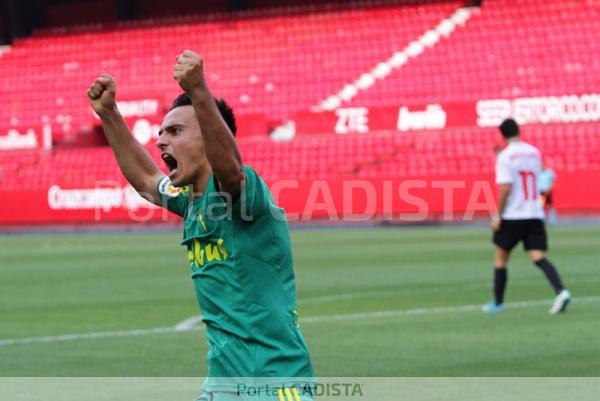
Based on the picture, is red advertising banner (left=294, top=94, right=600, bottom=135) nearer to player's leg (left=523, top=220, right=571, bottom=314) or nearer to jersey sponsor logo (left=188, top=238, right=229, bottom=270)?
player's leg (left=523, top=220, right=571, bottom=314)

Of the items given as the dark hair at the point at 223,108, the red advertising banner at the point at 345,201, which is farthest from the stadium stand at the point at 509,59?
the dark hair at the point at 223,108

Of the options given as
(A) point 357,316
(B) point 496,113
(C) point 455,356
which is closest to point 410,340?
(C) point 455,356

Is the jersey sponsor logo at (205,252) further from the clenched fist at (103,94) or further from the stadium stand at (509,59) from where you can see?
the stadium stand at (509,59)

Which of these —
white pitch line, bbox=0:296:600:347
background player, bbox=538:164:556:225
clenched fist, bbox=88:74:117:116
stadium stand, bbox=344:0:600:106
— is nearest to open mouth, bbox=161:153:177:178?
clenched fist, bbox=88:74:117:116

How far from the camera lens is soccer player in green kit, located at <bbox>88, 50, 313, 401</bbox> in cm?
408

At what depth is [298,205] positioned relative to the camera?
3603cm

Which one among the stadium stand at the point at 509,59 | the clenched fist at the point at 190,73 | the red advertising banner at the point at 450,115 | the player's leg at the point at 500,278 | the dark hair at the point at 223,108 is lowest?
the player's leg at the point at 500,278

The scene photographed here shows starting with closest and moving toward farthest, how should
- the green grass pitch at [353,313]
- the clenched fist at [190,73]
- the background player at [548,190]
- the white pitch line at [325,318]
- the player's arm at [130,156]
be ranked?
the clenched fist at [190,73]
the player's arm at [130,156]
the green grass pitch at [353,313]
the white pitch line at [325,318]
the background player at [548,190]

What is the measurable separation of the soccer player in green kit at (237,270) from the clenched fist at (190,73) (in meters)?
0.20

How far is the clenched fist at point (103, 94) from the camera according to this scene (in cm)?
479

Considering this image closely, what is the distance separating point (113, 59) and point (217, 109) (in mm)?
44251

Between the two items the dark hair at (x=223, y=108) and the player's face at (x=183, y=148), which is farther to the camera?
the dark hair at (x=223, y=108)

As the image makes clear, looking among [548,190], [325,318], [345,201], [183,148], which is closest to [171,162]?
[183,148]

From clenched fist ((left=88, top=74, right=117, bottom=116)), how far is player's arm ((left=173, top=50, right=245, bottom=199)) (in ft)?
3.17
